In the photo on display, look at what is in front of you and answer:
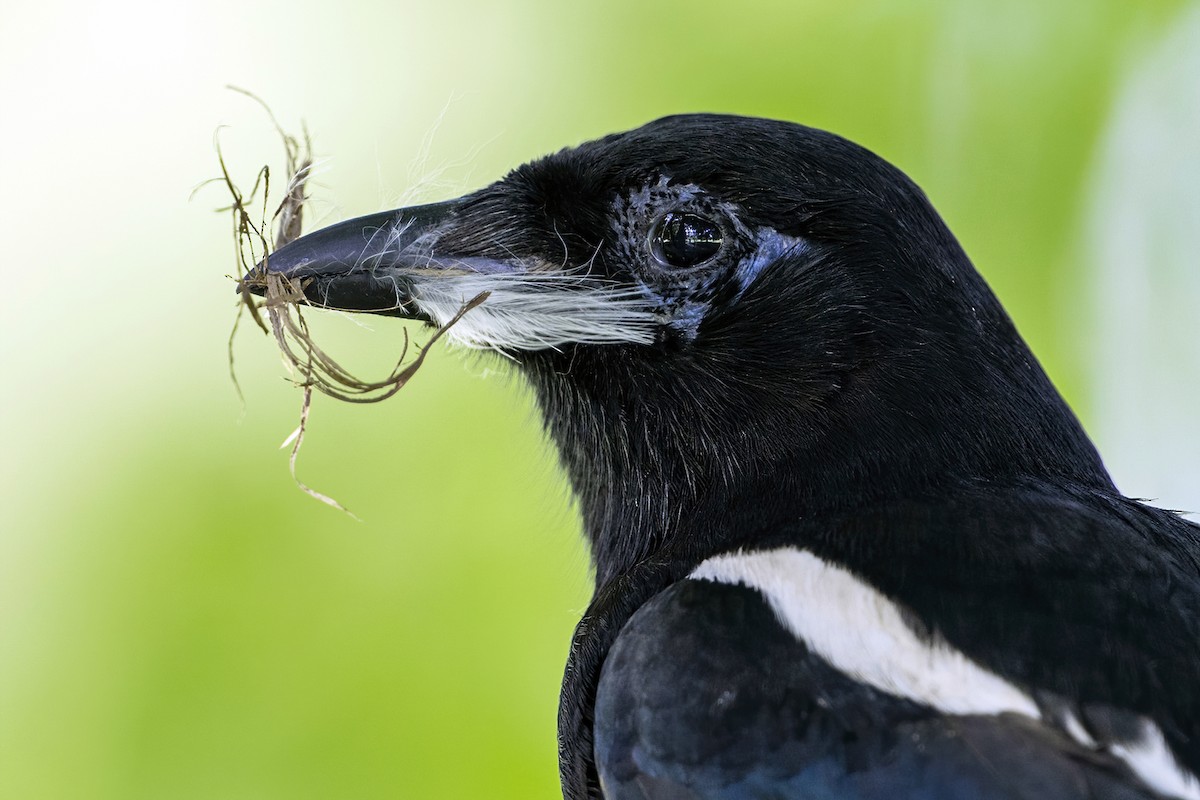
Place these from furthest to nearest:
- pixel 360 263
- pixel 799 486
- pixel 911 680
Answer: pixel 360 263
pixel 799 486
pixel 911 680

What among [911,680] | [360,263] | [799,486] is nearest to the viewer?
[911,680]

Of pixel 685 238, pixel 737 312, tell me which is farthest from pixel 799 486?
pixel 685 238

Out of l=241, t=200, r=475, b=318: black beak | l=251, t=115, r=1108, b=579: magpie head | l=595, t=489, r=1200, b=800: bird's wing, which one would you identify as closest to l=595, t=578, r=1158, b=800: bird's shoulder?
l=595, t=489, r=1200, b=800: bird's wing

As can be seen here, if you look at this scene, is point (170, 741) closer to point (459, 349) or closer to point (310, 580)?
point (310, 580)

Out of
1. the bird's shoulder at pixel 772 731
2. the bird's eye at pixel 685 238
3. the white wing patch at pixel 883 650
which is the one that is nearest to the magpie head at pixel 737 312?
the bird's eye at pixel 685 238

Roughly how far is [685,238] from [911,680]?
0.70 m

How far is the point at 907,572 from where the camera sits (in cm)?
155

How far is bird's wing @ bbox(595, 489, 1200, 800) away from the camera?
1.35 m

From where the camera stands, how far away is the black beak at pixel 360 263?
6.14ft

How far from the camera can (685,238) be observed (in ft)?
5.98

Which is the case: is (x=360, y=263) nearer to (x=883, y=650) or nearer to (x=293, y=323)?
(x=293, y=323)

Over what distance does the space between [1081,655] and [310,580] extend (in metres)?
2.58

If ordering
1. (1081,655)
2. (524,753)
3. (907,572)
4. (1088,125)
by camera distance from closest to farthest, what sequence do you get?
(1081,655) → (907,572) → (524,753) → (1088,125)

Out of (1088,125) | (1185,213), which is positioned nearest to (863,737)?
(1088,125)
